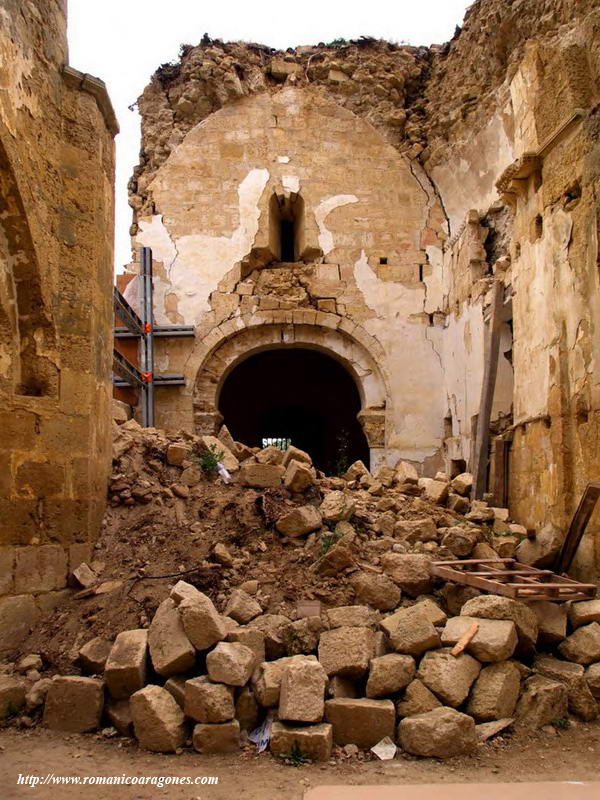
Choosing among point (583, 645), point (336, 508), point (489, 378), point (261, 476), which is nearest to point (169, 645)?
point (336, 508)

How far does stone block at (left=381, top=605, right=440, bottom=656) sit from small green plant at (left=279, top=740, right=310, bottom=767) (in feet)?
2.57

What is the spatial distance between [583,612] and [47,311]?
3993 mm

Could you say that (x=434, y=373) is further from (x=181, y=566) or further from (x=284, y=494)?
(x=181, y=566)

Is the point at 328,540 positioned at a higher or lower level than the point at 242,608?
higher

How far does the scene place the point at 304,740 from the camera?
3270mm

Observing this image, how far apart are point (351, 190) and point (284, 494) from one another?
660cm

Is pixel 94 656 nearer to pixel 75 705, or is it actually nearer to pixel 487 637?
pixel 75 705

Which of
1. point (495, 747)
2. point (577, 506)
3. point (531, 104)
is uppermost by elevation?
point (531, 104)

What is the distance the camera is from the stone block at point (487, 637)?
3.65 m

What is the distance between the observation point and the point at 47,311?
4.56 m

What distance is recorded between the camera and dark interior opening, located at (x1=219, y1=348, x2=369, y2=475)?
13.6 m

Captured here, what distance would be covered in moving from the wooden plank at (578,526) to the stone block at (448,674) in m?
1.63

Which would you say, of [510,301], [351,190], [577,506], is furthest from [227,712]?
[351,190]

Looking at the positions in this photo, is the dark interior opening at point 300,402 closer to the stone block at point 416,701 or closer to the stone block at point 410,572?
the stone block at point 410,572
